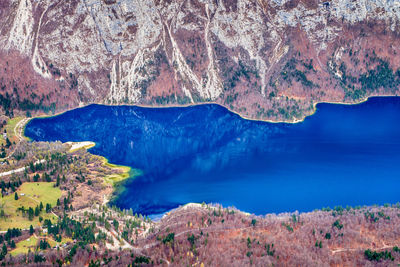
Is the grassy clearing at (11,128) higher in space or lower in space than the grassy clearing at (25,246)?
higher

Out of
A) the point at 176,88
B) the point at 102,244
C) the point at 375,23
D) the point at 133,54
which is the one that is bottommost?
the point at 102,244

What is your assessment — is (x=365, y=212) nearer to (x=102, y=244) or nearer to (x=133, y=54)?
(x=102, y=244)

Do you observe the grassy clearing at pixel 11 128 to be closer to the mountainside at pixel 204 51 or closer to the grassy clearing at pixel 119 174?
the mountainside at pixel 204 51

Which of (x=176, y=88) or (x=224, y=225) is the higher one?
(x=176, y=88)

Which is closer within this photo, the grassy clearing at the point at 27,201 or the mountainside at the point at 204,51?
the grassy clearing at the point at 27,201

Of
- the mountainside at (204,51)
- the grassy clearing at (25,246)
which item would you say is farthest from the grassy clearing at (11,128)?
the grassy clearing at (25,246)

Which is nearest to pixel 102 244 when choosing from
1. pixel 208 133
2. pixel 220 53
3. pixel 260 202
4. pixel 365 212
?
pixel 260 202

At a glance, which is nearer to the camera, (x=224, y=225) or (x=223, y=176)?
(x=224, y=225)

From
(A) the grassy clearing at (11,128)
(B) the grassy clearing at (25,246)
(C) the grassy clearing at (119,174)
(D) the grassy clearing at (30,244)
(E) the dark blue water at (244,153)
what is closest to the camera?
(B) the grassy clearing at (25,246)
